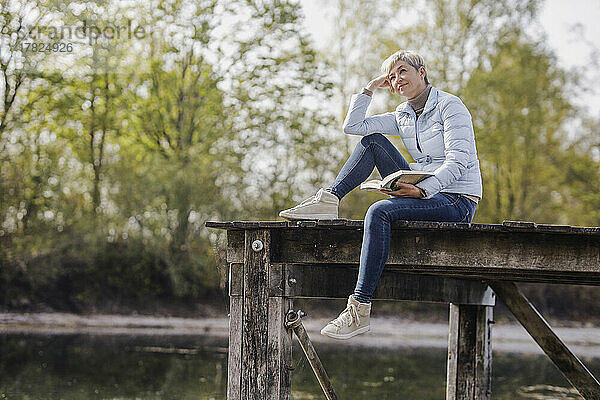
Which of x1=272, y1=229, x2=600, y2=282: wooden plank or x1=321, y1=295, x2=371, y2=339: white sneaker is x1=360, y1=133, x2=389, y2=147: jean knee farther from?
x1=321, y1=295, x2=371, y2=339: white sneaker

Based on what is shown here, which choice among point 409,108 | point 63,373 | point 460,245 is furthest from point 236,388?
point 63,373

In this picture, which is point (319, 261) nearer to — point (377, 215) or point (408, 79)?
point (377, 215)

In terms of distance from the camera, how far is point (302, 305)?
17188 millimetres

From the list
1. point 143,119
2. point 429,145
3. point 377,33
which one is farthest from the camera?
point 377,33

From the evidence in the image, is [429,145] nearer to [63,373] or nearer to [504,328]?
[63,373]

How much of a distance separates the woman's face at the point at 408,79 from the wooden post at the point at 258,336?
41.3 inches

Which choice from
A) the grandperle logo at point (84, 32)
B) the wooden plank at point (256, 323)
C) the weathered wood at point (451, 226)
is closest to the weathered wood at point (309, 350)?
the wooden plank at point (256, 323)

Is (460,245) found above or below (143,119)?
below

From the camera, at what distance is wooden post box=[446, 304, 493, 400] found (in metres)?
5.94

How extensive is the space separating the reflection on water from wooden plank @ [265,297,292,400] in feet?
9.77

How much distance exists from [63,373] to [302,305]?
7.87m

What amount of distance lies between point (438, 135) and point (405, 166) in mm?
334

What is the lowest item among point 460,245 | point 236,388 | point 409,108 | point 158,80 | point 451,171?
point 236,388

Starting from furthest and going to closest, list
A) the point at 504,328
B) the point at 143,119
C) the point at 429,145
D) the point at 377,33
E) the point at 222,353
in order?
the point at 377,33 → the point at 143,119 → the point at 504,328 → the point at 222,353 → the point at 429,145
